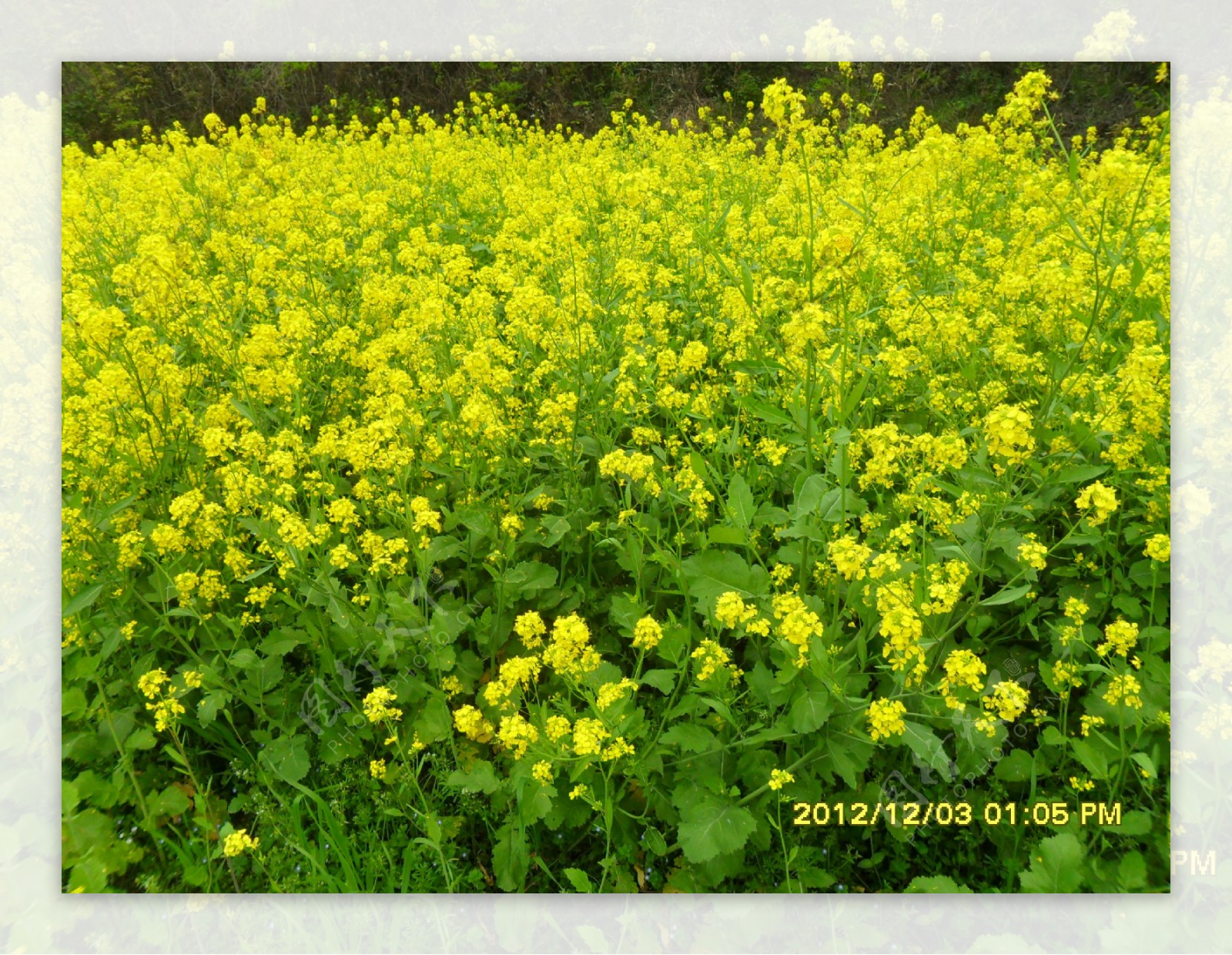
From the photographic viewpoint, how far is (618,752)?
1.56 m

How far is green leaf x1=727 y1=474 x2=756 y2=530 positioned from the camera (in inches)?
75.4

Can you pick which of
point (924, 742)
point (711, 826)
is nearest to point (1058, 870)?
point (924, 742)

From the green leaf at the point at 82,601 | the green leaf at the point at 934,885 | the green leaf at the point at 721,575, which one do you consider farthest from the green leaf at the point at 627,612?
the green leaf at the point at 82,601

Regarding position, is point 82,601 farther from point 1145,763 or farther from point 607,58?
point 1145,763

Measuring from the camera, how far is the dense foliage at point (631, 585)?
175cm

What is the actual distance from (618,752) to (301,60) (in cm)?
246

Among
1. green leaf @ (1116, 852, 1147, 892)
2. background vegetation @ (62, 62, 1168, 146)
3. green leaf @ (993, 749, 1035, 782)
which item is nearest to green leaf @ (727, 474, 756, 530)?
green leaf @ (993, 749, 1035, 782)

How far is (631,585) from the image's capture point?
7.34 feet

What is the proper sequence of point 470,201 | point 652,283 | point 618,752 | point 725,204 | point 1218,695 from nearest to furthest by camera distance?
point 618,752, point 1218,695, point 652,283, point 725,204, point 470,201

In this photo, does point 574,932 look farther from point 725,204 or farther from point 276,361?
point 725,204

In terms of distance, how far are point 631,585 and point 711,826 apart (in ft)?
2.47

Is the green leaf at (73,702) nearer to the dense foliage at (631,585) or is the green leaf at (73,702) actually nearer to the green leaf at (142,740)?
the dense foliage at (631,585)

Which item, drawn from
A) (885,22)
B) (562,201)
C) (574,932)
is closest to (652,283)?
(562,201)
